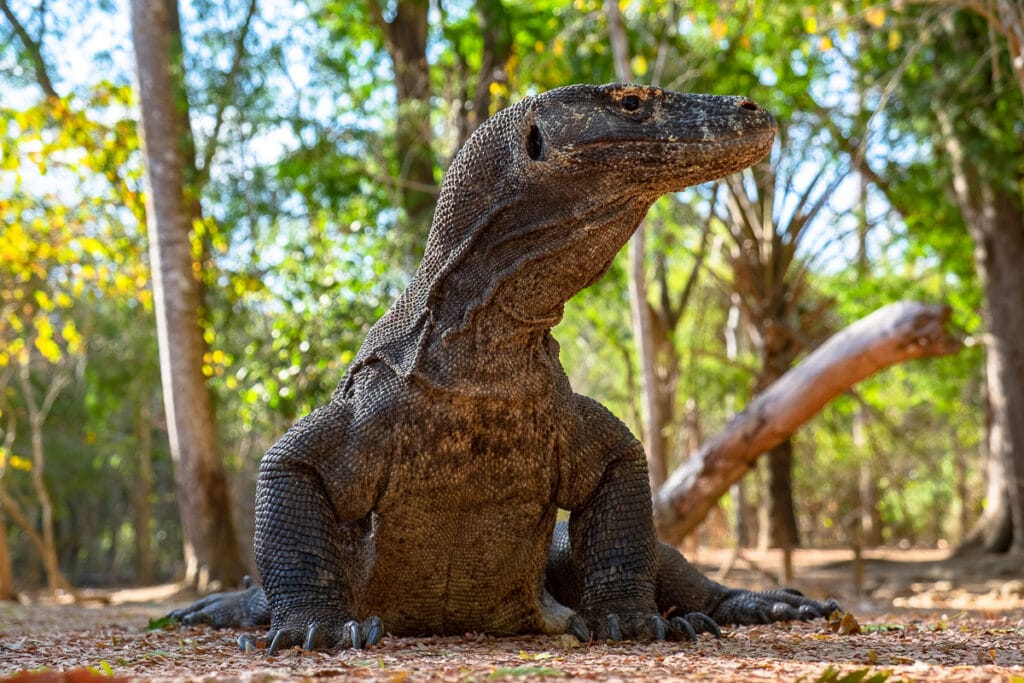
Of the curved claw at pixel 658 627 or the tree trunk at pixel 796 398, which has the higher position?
the tree trunk at pixel 796 398

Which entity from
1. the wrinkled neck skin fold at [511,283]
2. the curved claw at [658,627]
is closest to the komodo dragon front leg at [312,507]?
the wrinkled neck skin fold at [511,283]

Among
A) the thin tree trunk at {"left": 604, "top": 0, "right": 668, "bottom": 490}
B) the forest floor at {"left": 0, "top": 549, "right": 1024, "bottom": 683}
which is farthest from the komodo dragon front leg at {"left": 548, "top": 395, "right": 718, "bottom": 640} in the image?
the thin tree trunk at {"left": 604, "top": 0, "right": 668, "bottom": 490}

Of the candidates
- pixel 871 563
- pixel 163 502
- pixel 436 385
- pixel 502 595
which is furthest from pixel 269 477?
pixel 163 502

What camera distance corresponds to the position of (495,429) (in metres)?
3.06

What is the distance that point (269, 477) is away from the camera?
308cm

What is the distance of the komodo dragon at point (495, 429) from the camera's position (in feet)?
9.29

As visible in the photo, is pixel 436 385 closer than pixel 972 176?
Yes

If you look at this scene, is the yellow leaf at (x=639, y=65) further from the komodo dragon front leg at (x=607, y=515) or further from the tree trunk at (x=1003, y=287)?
the komodo dragon front leg at (x=607, y=515)

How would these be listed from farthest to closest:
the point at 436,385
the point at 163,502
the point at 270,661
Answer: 1. the point at 163,502
2. the point at 436,385
3. the point at 270,661

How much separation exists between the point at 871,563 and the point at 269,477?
39.5 feet

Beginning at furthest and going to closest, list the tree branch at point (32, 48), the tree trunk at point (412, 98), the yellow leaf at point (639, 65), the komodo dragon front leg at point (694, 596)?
the tree branch at point (32, 48)
the yellow leaf at point (639, 65)
the tree trunk at point (412, 98)
the komodo dragon front leg at point (694, 596)

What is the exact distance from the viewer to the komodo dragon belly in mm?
3047

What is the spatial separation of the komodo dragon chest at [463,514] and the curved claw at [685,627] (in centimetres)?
54

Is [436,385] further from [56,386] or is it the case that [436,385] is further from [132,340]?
[132,340]
